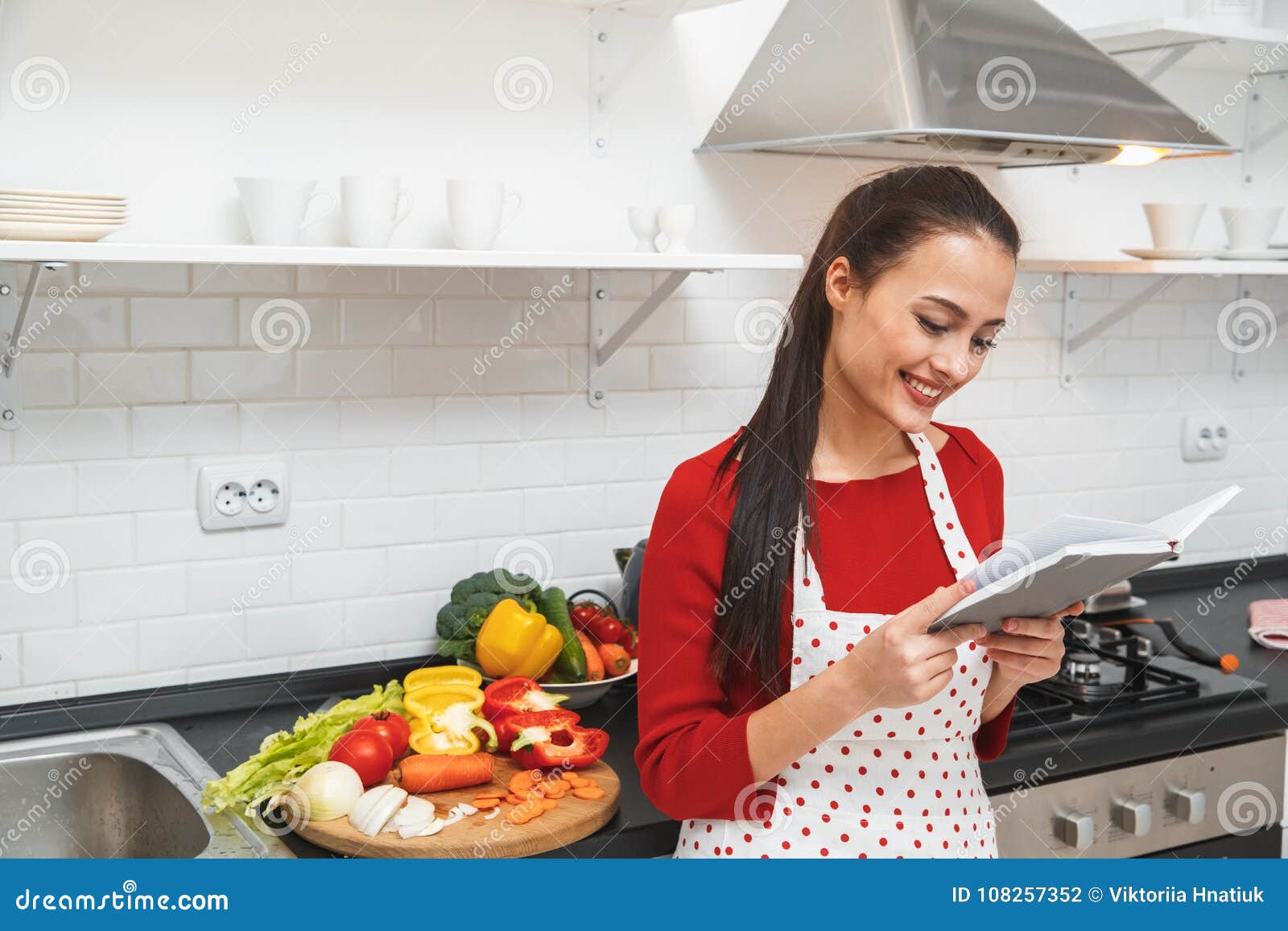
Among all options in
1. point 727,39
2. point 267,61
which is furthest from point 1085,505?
point 267,61

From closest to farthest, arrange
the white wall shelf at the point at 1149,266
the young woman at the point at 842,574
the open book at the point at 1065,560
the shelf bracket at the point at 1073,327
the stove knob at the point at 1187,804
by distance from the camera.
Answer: the open book at the point at 1065,560 → the young woman at the point at 842,574 → the stove knob at the point at 1187,804 → the white wall shelf at the point at 1149,266 → the shelf bracket at the point at 1073,327

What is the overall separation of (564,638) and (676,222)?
0.65 m

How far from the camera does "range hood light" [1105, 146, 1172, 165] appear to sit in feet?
6.55

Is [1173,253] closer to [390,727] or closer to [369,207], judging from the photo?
[369,207]

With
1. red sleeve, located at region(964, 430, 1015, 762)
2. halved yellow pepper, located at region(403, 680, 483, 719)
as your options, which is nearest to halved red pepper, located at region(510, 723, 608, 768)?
halved yellow pepper, located at region(403, 680, 483, 719)

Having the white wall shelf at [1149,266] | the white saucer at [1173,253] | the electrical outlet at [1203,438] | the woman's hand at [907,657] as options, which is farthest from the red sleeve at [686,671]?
the electrical outlet at [1203,438]

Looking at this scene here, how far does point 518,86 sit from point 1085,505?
4.85 ft

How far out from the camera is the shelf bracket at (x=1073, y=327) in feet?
8.62

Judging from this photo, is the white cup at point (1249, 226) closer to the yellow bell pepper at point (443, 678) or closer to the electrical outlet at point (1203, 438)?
the electrical outlet at point (1203, 438)

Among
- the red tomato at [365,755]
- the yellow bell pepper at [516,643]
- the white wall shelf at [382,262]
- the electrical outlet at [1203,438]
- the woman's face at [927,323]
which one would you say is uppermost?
the white wall shelf at [382,262]

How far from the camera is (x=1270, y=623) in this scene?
7.91 feet

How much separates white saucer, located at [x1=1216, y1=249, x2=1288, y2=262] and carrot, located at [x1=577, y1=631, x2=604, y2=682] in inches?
55.5

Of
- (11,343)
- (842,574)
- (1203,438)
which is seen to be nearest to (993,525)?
(842,574)
